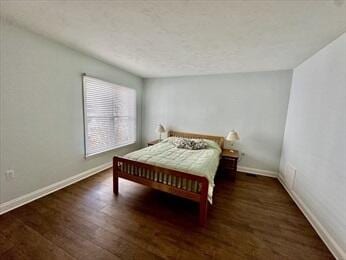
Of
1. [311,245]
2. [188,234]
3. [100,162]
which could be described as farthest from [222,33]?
[100,162]

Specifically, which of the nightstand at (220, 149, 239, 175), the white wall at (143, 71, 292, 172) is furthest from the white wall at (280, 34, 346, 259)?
the nightstand at (220, 149, 239, 175)

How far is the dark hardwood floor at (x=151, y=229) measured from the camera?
1.57 m

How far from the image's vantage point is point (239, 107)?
373cm

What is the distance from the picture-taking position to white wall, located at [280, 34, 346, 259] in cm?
167

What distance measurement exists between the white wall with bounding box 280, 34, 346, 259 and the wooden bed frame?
4.60 feet

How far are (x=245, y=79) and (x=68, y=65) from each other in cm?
371

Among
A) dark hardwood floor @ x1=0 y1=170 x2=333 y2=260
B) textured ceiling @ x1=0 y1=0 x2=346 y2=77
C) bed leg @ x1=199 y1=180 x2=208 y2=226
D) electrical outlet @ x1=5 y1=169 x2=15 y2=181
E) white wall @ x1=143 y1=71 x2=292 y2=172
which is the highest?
textured ceiling @ x1=0 y1=0 x2=346 y2=77

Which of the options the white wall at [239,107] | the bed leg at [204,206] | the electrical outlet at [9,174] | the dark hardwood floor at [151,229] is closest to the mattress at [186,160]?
the bed leg at [204,206]

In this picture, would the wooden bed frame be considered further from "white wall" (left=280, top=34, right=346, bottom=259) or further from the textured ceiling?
the textured ceiling

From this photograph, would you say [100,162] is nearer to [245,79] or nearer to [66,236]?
[66,236]

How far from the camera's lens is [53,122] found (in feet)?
8.30

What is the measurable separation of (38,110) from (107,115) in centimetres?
139

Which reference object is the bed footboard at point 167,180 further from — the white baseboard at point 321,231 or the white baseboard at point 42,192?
the white baseboard at point 321,231

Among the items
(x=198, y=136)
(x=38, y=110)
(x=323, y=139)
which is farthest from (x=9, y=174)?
(x=323, y=139)
